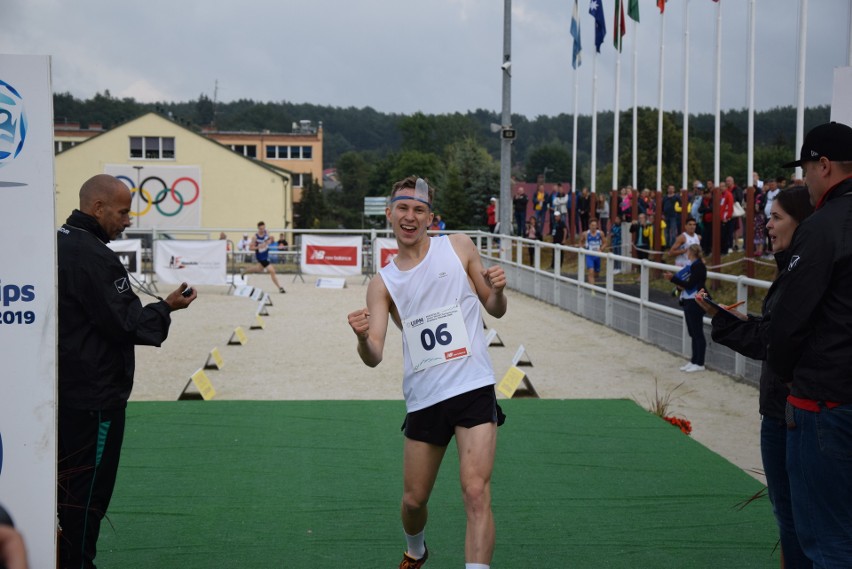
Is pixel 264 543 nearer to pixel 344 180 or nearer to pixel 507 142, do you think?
pixel 507 142

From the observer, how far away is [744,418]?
10891 mm

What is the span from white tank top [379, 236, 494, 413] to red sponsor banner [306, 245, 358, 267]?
24520mm

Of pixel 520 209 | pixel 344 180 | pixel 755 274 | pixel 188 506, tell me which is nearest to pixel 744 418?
pixel 188 506

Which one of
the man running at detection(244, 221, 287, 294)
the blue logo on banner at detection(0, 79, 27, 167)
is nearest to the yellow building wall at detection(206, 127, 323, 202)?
the man running at detection(244, 221, 287, 294)

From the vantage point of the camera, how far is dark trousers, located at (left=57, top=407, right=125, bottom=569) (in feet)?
15.5

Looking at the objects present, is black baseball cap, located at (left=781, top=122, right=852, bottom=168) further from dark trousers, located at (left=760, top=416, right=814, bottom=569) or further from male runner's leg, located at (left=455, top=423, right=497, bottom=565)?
male runner's leg, located at (left=455, top=423, right=497, bottom=565)

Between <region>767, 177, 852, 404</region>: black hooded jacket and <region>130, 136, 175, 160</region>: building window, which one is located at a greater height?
<region>130, 136, 175, 160</region>: building window

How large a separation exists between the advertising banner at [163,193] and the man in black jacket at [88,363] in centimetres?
6771

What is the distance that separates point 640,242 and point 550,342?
13.4m

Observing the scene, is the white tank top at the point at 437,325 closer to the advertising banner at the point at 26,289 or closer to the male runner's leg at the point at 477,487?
the male runner's leg at the point at 477,487

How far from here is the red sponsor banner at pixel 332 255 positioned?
98.0ft

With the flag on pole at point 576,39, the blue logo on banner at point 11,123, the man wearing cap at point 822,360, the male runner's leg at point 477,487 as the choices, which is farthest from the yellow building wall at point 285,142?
the man wearing cap at point 822,360

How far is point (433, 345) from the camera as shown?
205 inches

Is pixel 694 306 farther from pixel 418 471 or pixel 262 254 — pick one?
pixel 262 254
